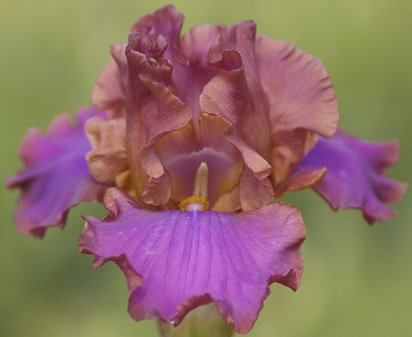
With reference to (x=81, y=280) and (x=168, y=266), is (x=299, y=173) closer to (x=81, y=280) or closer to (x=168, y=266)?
(x=168, y=266)

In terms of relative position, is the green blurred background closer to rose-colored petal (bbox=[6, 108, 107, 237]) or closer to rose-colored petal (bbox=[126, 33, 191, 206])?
rose-colored petal (bbox=[6, 108, 107, 237])

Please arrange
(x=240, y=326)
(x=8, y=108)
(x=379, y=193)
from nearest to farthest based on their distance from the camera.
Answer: (x=240, y=326)
(x=379, y=193)
(x=8, y=108)

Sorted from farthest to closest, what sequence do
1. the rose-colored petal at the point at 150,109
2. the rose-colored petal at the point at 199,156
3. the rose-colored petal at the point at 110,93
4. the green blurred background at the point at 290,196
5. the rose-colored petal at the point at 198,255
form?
the green blurred background at the point at 290,196 < the rose-colored petal at the point at 110,93 < the rose-colored petal at the point at 199,156 < the rose-colored petal at the point at 150,109 < the rose-colored petal at the point at 198,255

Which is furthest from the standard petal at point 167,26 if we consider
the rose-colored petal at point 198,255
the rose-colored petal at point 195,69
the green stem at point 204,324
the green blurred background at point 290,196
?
the green blurred background at point 290,196

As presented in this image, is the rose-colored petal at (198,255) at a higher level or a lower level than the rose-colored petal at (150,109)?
lower

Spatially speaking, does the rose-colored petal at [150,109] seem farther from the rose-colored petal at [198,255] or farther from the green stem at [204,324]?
the green stem at [204,324]

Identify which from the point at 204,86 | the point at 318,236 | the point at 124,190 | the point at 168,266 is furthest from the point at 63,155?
the point at 318,236

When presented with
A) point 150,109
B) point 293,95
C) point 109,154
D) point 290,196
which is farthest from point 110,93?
point 290,196
